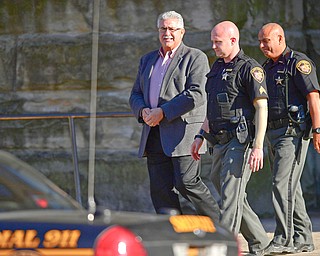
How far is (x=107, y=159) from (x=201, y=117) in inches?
107

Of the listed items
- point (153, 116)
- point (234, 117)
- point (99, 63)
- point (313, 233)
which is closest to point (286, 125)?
point (234, 117)

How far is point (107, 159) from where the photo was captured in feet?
35.1

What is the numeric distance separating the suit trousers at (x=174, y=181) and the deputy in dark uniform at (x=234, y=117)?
29 centimetres

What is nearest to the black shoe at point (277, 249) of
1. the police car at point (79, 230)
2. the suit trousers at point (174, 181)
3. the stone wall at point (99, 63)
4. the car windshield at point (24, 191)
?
the suit trousers at point (174, 181)

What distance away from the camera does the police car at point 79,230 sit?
4.38 m

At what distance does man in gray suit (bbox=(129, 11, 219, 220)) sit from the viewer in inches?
310

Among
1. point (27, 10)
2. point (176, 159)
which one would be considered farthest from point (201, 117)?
point (27, 10)

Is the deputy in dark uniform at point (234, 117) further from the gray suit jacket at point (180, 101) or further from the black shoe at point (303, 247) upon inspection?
the black shoe at point (303, 247)

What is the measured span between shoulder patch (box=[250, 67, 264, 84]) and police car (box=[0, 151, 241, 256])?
2634 millimetres

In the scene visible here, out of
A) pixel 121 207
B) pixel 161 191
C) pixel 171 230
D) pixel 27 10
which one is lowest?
pixel 121 207

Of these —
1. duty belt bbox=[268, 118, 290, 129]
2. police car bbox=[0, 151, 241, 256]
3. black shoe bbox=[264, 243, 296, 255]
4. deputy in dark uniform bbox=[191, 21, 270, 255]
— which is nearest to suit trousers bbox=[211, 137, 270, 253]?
deputy in dark uniform bbox=[191, 21, 270, 255]

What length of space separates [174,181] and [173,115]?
51 cm

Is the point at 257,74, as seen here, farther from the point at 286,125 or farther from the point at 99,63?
the point at 99,63

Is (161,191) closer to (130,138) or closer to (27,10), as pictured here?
(130,138)
